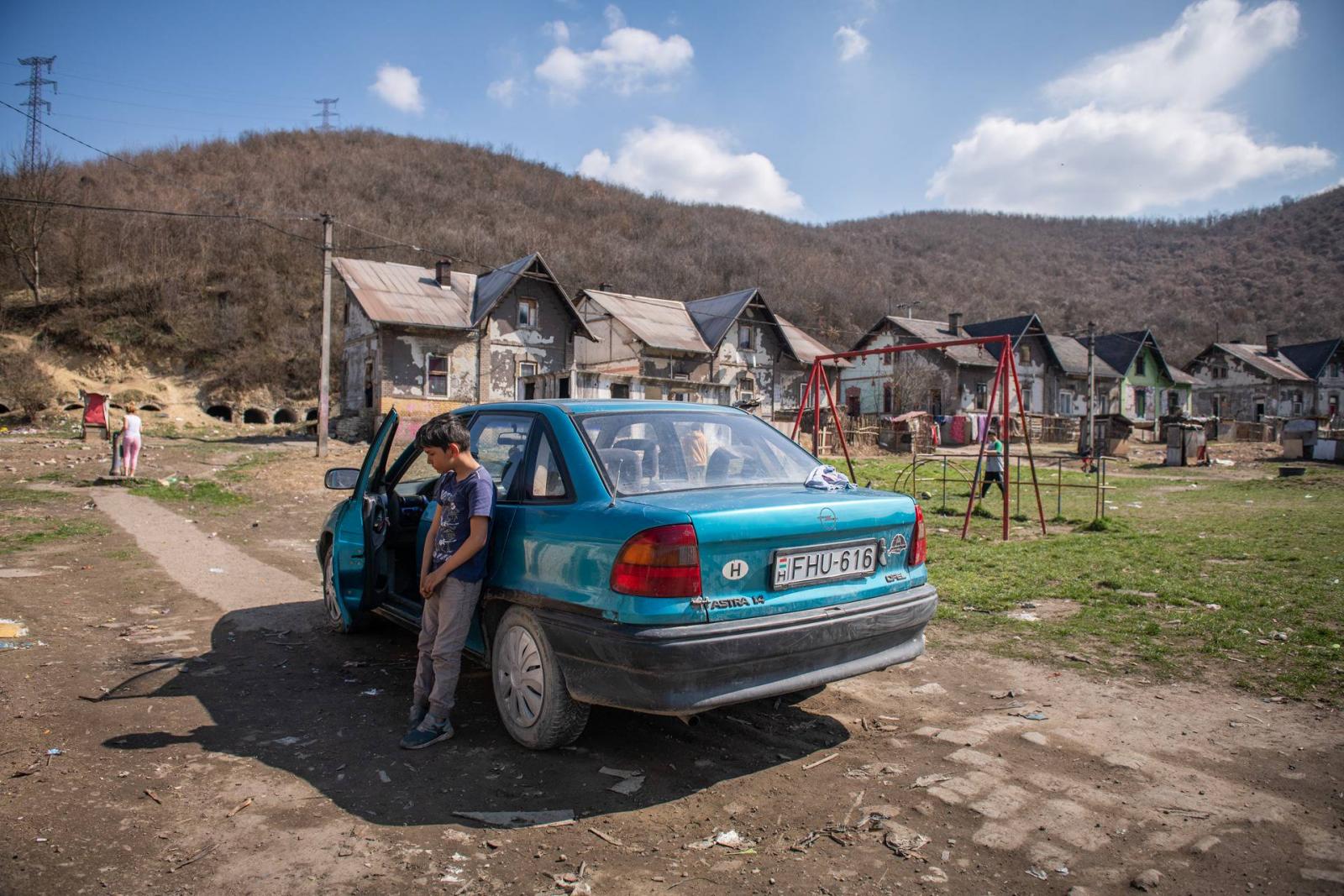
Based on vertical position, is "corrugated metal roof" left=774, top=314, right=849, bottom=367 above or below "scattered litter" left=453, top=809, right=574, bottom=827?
above

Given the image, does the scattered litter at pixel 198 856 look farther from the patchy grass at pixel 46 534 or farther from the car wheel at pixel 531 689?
the patchy grass at pixel 46 534

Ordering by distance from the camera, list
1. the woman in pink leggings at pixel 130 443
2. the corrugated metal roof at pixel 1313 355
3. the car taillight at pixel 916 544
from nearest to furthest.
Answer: the car taillight at pixel 916 544 < the woman in pink leggings at pixel 130 443 < the corrugated metal roof at pixel 1313 355

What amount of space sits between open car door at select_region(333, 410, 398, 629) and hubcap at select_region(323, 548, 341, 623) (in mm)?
104

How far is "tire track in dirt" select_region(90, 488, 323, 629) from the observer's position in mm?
6621

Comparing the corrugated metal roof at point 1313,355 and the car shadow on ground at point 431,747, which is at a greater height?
the corrugated metal roof at point 1313,355

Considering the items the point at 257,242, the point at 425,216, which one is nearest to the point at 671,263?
the point at 425,216

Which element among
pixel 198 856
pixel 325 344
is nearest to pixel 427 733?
pixel 198 856

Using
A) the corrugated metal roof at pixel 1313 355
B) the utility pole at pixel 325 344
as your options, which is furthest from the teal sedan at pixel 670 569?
the corrugated metal roof at pixel 1313 355

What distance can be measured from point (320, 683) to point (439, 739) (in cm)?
139

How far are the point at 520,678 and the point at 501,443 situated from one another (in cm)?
126

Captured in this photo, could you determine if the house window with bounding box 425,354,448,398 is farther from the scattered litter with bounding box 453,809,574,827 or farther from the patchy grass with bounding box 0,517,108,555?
the scattered litter with bounding box 453,809,574,827

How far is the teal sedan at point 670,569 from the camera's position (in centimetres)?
308

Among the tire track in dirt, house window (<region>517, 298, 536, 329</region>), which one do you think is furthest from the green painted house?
the tire track in dirt

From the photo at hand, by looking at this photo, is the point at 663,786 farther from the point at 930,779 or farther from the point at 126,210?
the point at 126,210
